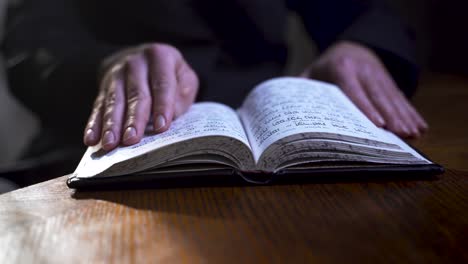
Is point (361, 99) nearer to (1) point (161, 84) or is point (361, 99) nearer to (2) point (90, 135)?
(1) point (161, 84)

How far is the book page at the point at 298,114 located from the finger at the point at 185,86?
0.38 ft

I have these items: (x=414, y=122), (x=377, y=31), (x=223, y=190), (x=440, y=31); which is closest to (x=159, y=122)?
(x=223, y=190)

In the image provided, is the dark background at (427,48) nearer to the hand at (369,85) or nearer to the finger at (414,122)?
the hand at (369,85)

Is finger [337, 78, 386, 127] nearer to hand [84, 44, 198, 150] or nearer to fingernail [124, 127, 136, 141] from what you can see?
hand [84, 44, 198, 150]

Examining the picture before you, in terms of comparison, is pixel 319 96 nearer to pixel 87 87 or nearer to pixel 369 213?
pixel 369 213

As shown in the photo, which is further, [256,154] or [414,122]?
[414,122]

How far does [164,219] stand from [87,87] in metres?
0.60

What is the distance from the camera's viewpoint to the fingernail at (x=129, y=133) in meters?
0.61

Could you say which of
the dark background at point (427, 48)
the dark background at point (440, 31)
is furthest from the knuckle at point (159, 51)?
the dark background at point (440, 31)

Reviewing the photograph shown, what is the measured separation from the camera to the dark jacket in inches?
40.1

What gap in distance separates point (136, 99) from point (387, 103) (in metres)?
0.51

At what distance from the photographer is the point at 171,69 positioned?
0.78m

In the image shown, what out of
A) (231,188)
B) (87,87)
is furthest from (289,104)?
(87,87)

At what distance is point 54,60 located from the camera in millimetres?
1006
